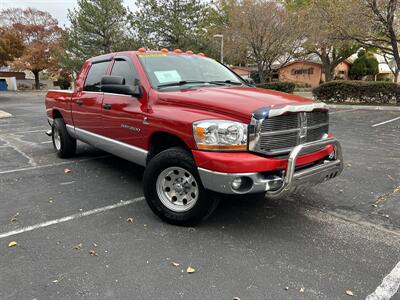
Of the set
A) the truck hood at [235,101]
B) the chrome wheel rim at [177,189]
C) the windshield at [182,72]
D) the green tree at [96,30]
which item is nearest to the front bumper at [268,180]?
the chrome wheel rim at [177,189]

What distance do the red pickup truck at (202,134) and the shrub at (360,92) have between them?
54.5ft

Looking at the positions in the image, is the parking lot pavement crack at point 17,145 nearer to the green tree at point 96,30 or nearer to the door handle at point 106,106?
the door handle at point 106,106

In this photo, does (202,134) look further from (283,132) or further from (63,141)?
(63,141)

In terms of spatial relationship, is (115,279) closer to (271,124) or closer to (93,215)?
(93,215)

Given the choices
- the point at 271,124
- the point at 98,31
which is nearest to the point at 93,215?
the point at 271,124

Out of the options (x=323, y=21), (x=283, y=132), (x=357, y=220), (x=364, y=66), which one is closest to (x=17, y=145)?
(x=283, y=132)

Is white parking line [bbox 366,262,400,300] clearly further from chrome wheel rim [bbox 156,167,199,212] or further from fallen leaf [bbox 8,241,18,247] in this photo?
fallen leaf [bbox 8,241,18,247]

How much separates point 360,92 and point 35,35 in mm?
43116

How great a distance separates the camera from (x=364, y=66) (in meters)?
50.0

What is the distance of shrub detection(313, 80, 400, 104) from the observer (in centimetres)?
1889

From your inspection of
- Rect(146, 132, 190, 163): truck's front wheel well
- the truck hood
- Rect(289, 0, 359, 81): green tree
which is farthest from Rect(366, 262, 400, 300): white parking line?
Rect(289, 0, 359, 81): green tree

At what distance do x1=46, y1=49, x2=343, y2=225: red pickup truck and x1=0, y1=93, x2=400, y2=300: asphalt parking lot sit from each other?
511 mm

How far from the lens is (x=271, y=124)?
3535 millimetres

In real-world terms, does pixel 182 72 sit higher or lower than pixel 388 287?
higher
